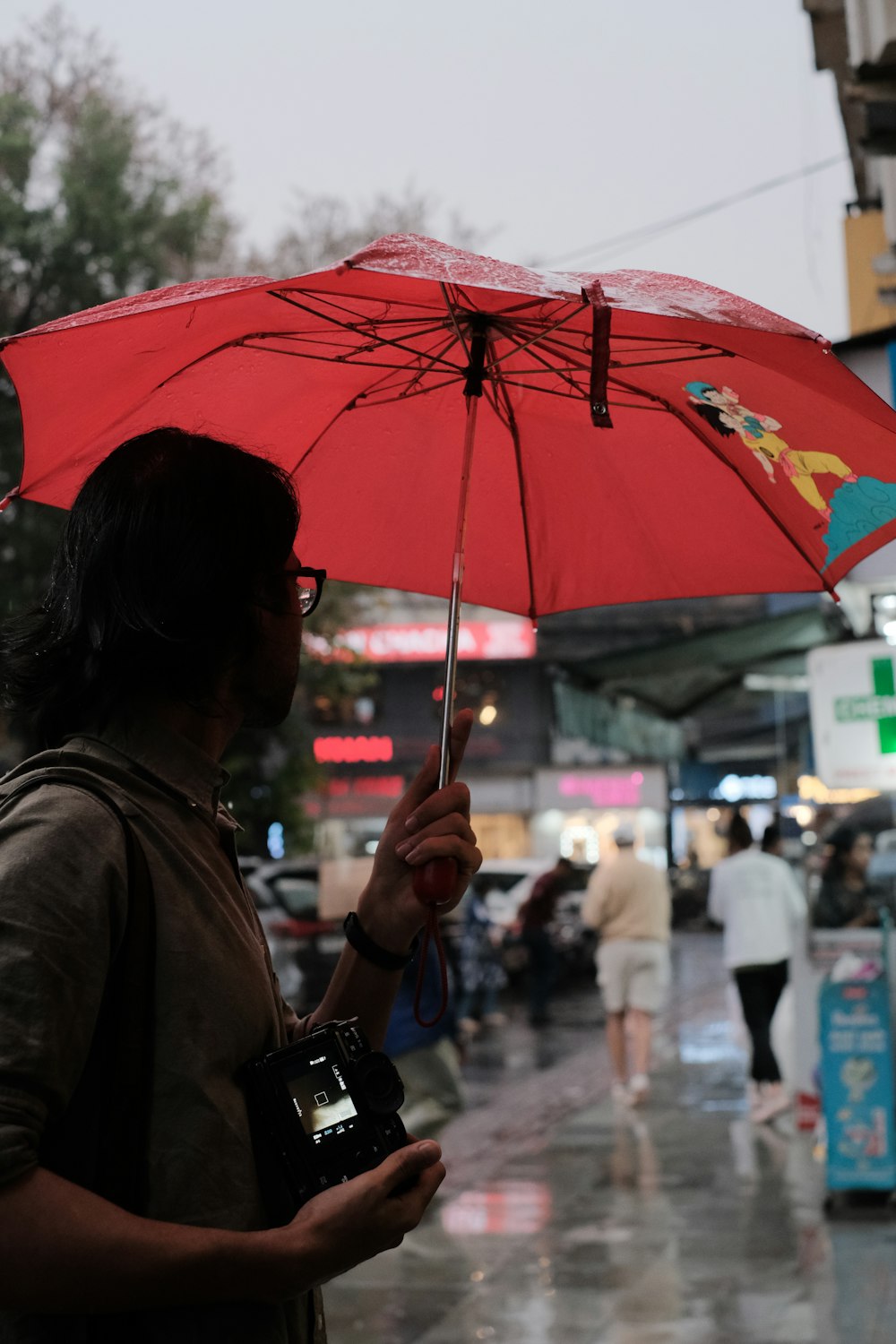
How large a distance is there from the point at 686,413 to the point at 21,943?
5.72 ft

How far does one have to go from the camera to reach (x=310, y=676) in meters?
20.0

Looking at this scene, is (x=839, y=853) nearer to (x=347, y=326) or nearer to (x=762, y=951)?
(x=762, y=951)

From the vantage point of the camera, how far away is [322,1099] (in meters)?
1.77

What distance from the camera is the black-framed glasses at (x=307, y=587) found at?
1.97 metres

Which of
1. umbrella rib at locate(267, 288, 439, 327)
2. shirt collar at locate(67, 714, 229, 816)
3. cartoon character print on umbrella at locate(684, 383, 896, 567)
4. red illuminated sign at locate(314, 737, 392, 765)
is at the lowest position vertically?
shirt collar at locate(67, 714, 229, 816)

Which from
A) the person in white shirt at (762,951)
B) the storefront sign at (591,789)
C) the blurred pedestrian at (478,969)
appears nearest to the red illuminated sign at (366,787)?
the storefront sign at (591,789)

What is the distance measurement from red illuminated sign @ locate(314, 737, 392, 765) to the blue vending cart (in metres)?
29.3

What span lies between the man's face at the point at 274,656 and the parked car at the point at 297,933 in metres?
10.1

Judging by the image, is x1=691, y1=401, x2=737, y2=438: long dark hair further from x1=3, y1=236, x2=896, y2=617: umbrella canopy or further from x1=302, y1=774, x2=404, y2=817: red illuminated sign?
x1=302, y1=774, x2=404, y2=817: red illuminated sign

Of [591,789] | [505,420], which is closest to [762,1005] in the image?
[505,420]

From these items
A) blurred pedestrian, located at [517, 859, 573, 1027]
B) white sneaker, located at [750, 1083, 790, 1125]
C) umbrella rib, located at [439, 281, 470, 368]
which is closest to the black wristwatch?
umbrella rib, located at [439, 281, 470, 368]

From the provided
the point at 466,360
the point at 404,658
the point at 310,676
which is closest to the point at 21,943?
the point at 466,360

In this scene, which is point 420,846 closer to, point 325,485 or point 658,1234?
point 325,485

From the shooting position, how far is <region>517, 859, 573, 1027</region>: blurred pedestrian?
54.0ft
